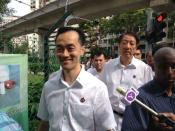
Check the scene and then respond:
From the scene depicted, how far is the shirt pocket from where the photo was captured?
9.92ft

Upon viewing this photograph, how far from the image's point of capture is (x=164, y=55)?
2.83 m

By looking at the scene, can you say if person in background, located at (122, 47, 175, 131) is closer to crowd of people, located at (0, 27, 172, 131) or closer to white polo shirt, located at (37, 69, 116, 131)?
crowd of people, located at (0, 27, 172, 131)

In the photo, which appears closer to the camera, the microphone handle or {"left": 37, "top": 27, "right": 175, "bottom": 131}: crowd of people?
the microphone handle

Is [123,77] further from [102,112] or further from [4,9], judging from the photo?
[4,9]

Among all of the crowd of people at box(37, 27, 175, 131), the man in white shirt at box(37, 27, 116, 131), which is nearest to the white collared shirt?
the crowd of people at box(37, 27, 175, 131)

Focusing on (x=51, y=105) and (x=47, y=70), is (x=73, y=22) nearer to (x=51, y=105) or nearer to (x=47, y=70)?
(x=47, y=70)

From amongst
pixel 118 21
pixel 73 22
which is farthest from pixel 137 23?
pixel 73 22

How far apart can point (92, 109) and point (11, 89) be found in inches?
60.0

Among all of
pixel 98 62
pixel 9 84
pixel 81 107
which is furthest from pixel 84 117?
pixel 98 62

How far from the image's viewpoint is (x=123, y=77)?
204 inches

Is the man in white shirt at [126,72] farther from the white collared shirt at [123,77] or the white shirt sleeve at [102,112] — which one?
the white shirt sleeve at [102,112]

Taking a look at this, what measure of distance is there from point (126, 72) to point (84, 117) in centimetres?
226

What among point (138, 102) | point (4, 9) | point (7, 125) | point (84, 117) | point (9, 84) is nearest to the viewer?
point (138, 102)

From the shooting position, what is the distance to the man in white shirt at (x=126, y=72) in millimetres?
5098
